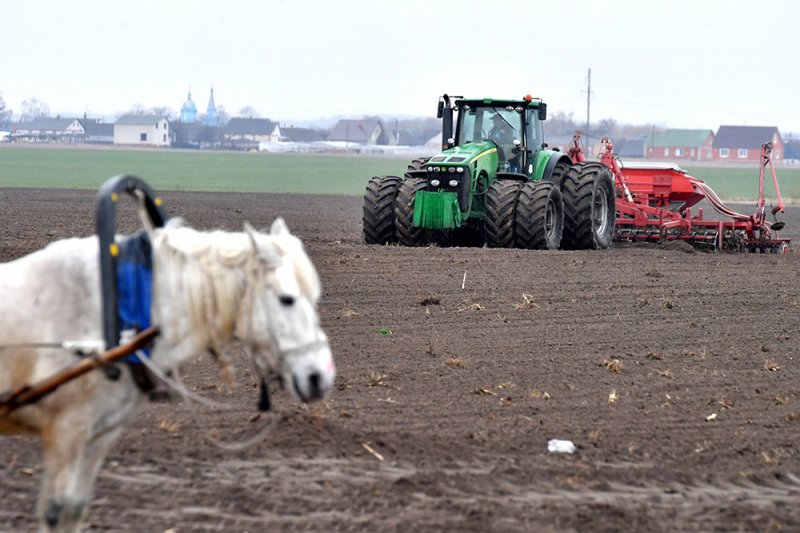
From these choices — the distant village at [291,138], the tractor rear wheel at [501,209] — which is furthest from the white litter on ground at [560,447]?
the distant village at [291,138]

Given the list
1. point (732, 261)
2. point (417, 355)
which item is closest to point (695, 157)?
point (732, 261)

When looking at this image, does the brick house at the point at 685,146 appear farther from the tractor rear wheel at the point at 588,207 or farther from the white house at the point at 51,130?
the tractor rear wheel at the point at 588,207

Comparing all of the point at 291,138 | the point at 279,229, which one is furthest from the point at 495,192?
the point at 291,138

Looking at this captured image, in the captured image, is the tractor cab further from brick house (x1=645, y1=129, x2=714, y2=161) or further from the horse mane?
brick house (x1=645, y1=129, x2=714, y2=161)

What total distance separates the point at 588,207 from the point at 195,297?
611 inches

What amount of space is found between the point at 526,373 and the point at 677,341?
238 cm

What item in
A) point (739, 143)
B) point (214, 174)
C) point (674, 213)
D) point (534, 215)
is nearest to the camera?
point (534, 215)

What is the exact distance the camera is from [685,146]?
13112 centimetres

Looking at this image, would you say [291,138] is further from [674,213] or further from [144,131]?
[674,213]

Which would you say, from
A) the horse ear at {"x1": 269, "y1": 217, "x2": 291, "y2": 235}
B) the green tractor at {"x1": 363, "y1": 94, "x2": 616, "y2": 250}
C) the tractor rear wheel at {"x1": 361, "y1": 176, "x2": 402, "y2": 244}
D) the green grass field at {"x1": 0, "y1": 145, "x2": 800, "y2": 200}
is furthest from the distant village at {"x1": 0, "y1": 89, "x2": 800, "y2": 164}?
the horse ear at {"x1": 269, "y1": 217, "x2": 291, "y2": 235}

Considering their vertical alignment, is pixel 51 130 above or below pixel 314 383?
below

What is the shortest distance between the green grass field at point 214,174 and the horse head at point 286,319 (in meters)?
36.3

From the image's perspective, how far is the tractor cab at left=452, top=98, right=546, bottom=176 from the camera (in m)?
19.8

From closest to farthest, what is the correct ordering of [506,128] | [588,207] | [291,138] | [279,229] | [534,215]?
[279,229]
[534,215]
[588,207]
[506,128]
[291,138]
